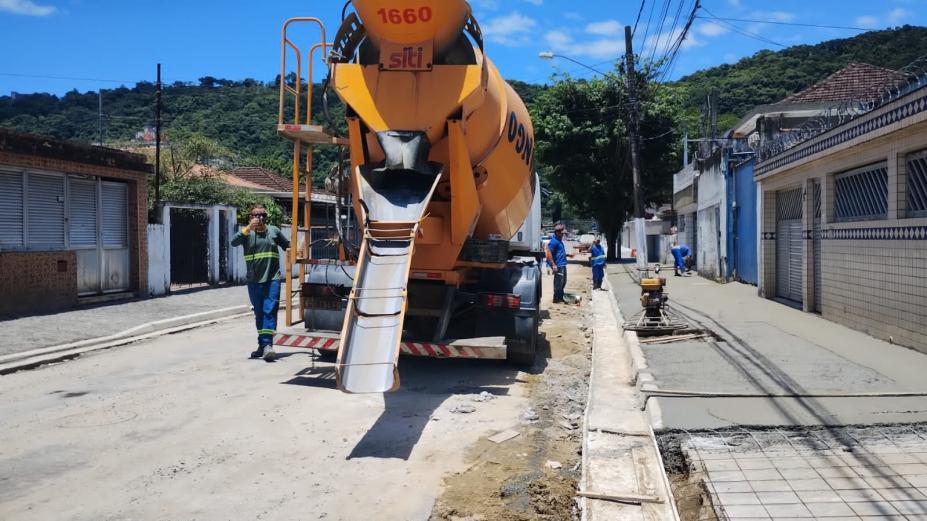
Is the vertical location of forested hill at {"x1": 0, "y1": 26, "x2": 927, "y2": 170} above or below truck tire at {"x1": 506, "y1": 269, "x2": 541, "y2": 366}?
above

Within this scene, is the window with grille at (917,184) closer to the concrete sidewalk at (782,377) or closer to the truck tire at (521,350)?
the concrete sidewalk at (782,377)

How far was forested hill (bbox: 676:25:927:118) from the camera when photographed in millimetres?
37562

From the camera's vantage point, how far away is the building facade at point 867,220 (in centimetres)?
696

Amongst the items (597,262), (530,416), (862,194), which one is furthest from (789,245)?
(530,416)

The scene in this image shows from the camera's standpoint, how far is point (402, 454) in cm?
476

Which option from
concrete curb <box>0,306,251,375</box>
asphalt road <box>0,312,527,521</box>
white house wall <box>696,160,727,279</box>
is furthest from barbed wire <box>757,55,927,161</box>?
concrete curb <box>0,306,251,375</box>

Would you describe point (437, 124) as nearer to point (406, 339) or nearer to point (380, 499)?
point (406, 339)

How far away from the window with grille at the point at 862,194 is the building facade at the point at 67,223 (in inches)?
522

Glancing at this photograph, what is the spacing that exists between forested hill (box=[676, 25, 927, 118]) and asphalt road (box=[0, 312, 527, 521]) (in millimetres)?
33237

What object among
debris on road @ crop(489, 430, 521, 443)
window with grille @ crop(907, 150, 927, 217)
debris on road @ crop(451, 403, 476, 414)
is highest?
window with grille @ crop(907, 150, 927, 217)

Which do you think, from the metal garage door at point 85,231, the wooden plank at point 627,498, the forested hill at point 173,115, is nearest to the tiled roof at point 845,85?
the metal garage door at point 85,231

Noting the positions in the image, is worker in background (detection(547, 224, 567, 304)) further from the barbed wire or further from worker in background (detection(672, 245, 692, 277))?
worker in background (detection(672, 245, 692, 277))

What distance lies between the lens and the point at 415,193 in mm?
6324

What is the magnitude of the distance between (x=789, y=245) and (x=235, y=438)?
413 inches
